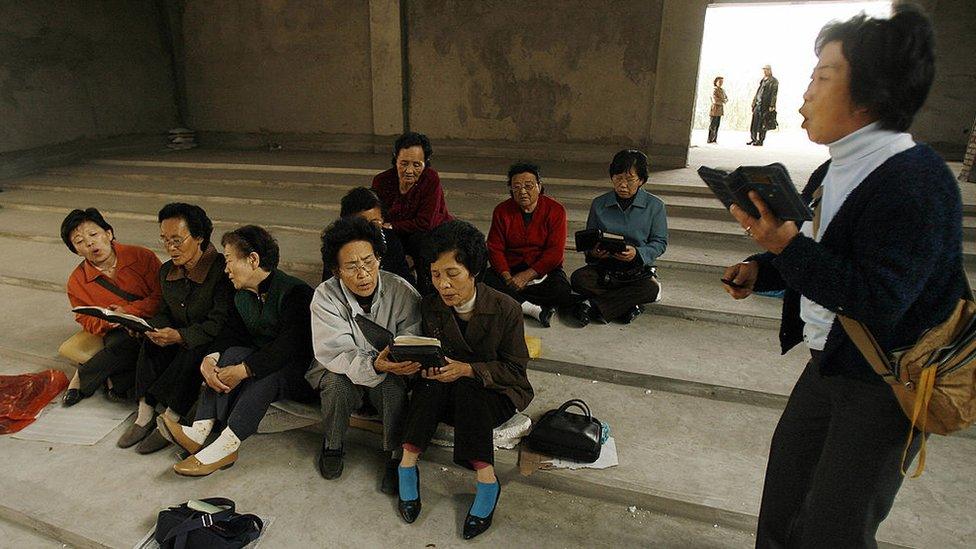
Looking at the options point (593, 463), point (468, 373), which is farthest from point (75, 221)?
point (593, 463)

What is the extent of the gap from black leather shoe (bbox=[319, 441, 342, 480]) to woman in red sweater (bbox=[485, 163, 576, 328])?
1.54 metres

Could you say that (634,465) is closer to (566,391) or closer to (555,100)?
(566,391)

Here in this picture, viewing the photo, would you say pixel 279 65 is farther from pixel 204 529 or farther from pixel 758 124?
pixel 204 529

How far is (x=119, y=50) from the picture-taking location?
8820 millimetres

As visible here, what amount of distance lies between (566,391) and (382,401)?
1.03 meters

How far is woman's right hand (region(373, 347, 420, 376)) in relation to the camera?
91.9 inches

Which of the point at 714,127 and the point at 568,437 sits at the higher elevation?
the point at 714,127

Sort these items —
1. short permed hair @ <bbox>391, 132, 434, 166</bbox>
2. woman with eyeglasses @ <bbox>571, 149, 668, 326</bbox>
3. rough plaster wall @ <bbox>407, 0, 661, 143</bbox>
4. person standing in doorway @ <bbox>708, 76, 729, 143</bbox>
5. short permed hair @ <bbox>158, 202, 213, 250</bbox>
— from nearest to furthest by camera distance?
short permed hair @ <bbox>158, 202, 213, 250</bbox>, woman with eyeglasses @ <bbox>571, 149, 668, 326</bbox>, short permed hair @ <bbox>391, 132, 434, 166</bbox>, rough plaster wall @ <bbox>407, 0, 661, 143</bbox>, person standing in doorway @ <bbox>708, 76, 729, 143</bbox>

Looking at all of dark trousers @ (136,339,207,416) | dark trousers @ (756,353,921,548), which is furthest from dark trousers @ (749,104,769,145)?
dark trousers @ (136,339,207,416)

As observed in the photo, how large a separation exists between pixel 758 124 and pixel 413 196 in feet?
27.3

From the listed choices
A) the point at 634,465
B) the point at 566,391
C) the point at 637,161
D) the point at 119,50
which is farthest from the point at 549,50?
the point at 119,50

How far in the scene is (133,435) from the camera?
279cm

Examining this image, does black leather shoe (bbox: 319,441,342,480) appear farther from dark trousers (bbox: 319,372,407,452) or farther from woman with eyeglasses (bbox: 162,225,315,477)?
woman with eyeglasses (bbox: 162,225,315,477)

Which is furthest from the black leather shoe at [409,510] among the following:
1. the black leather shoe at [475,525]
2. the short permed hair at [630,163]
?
the short permed hair at [630,163]
